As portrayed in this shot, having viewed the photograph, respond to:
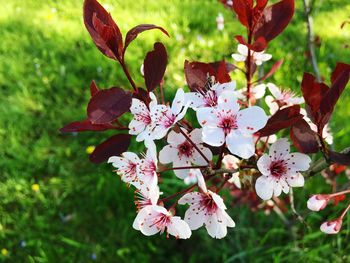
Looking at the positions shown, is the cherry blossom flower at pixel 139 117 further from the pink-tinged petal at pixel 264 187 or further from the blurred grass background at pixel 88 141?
the blurred grass background at pixel 88 141

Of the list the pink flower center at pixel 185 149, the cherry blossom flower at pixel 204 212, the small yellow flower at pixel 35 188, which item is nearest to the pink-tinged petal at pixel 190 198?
the cherry blossom flower at pixel 204 212

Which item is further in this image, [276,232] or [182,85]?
[182,85]

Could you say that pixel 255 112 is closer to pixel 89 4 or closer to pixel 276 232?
pixel 89 4

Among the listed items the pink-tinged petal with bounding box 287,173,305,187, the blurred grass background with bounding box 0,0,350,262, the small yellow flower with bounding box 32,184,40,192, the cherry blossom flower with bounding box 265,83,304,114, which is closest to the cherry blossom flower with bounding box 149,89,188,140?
the pink-tinged petal with bounding box 287,173,305,187

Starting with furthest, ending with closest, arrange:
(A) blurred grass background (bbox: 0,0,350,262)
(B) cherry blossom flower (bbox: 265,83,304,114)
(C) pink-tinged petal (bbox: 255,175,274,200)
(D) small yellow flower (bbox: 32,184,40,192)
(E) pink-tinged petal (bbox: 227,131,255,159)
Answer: (D) small yellow flower (bbox: 32,184,40,192)
(A) blurred grass background (bbox: 0,0,350,262)
(B) cherry blossom flower (bbox: 265,83,304,114)
(C) pink-tinged petal (bbox: 255,175,274,200)
(E) pink-tinged petal (bbox: 227,131,255,159)

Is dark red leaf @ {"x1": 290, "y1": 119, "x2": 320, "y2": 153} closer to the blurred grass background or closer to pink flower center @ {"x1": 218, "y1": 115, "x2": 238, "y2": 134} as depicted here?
pink flower center @ {"x1": 218, "y1": 115, "x2": 238, "y2": 134}

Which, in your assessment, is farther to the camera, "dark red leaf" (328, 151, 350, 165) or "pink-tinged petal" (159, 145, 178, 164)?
"pink-tinged petal" (159, 145, 178, 164)

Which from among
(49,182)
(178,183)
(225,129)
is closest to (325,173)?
(178,183)
